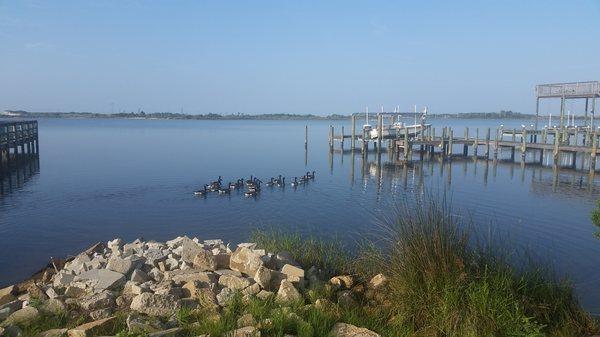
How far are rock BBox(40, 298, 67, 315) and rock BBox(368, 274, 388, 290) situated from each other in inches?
165

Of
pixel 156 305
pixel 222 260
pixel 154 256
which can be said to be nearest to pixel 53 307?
pixel 156 305

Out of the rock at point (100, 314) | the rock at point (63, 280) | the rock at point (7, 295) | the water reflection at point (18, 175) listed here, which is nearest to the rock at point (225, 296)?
the rock at point (100, 314)

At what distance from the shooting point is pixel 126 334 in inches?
211

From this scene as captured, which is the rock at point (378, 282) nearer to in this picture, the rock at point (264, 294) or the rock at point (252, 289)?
the rock at point (264, 294)

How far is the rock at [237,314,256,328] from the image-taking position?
5.68 metres

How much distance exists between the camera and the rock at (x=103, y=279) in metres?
7.59

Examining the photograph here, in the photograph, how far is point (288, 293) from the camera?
21.6ft

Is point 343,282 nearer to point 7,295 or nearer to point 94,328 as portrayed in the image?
point 94,328

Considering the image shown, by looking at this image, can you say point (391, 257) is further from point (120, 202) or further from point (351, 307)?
point (120, 202)

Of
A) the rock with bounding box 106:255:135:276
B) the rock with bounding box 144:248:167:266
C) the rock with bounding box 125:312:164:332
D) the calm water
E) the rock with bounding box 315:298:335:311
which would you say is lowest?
the calm water

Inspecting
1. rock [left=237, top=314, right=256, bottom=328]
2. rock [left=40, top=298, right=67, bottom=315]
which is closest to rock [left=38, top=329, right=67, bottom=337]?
rock [left=40, top=298, right=67, bottom=315]

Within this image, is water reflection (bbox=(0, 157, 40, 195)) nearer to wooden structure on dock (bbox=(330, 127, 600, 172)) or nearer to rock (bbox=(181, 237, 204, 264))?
rock (bbox=(181, 237, 204, 264))

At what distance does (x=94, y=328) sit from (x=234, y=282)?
2.04 meters

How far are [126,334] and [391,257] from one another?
366 centimetres
